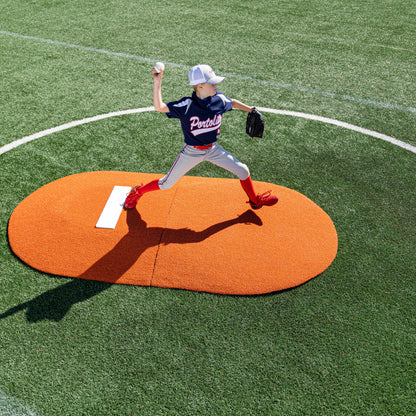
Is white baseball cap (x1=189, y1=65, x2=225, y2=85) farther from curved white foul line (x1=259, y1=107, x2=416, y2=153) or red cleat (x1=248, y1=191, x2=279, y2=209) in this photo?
curved white foul line (x1=259, y1=107, x2=416, y2=153)

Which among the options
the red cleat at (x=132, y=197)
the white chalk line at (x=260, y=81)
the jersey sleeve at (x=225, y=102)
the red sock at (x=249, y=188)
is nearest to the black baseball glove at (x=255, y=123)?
the jersey sleeve at (x=225, y=102)

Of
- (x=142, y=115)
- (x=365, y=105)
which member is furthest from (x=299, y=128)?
(x=142, y=115)

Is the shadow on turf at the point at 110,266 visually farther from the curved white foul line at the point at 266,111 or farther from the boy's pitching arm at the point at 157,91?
the curved white foul line at the point at 266,111

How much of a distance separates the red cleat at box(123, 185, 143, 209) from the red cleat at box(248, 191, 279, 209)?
152 centimetres

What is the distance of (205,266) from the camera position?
4.77 meters

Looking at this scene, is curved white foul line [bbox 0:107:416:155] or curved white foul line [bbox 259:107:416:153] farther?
curved white foul line [bbox 259:107:416:153]

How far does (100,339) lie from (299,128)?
5.03m

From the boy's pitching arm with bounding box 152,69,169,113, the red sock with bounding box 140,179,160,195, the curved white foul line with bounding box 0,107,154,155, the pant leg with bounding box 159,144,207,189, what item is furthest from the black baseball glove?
the curved white foul line with bounding box 0,107,154,155

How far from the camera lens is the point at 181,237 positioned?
511 cm

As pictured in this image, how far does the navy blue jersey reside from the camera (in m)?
4.44

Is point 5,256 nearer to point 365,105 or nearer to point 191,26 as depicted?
point 365,105

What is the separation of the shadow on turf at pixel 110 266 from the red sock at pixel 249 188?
23 centimetres

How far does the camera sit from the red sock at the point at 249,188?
521 cm

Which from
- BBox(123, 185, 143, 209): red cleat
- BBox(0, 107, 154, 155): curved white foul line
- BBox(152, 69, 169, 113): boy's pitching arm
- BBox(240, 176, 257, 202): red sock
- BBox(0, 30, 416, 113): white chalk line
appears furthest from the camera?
BBox(0, 30, 416, 113): white chalk line
